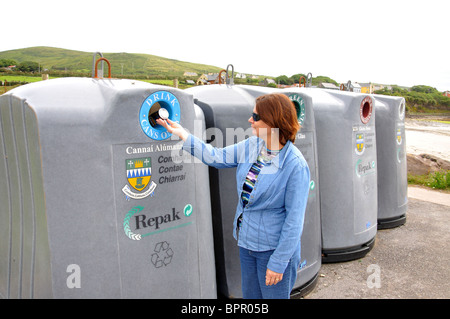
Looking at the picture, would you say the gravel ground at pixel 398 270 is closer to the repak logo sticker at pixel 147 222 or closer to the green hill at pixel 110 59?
the repak logo sticker at pixel 147 222

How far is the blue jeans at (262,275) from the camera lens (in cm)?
197

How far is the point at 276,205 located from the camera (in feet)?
6.19

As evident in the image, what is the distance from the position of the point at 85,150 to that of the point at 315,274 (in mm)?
2461

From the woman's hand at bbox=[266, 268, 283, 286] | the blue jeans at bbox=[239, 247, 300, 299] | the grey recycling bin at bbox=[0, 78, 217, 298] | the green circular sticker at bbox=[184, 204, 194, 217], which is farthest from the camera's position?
the green circular sticker at bbox=[184, 204, 194, 217]

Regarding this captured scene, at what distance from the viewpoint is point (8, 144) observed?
2.02 m

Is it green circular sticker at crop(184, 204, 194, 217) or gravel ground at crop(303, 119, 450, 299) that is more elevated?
green circular sticker at crop(184, 204, 194, 217)

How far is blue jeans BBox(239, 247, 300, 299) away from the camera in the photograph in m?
1.97

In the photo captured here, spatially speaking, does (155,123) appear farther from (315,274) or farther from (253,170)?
(315,274)

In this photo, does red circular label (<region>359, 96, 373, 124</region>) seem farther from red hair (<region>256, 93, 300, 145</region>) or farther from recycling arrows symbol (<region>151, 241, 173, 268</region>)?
recycling arrows symbol (<region>151, 241, 173, 268</region>)

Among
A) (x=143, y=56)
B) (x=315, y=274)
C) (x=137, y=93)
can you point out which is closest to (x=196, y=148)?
(x=137, y=93)

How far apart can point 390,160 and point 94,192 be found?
433 centimetres

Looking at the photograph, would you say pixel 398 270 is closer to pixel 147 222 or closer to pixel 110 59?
pixel 147 222

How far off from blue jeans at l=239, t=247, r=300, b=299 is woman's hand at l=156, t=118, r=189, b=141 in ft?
2.44

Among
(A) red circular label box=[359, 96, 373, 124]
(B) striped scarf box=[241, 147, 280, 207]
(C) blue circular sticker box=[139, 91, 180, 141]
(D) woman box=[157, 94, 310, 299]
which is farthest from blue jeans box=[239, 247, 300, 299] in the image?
(A) red circular label box=[359, 96, 373, 124]
